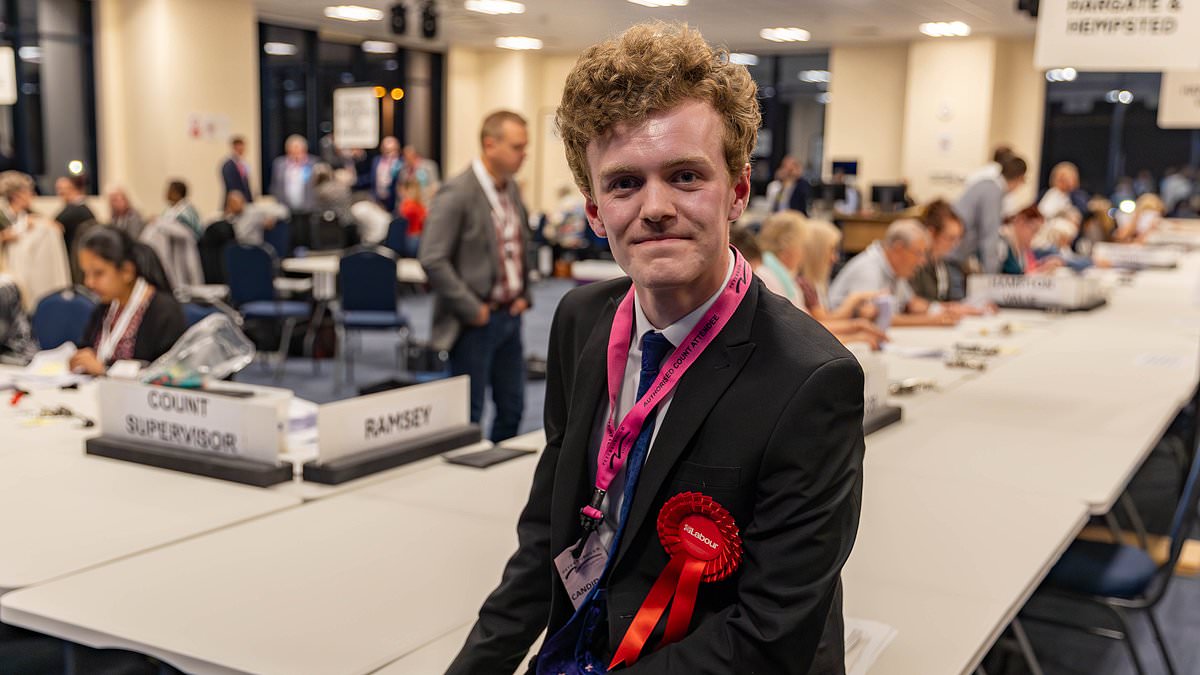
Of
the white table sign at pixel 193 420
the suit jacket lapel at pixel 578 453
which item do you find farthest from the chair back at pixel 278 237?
the suit jacket lapel at pixel 578 453

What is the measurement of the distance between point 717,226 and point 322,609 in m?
0.98

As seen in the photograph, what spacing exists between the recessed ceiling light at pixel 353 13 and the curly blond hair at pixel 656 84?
505 inches

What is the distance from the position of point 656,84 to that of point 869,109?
621 inches

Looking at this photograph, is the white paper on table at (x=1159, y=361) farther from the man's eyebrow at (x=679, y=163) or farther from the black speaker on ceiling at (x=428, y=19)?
the black speaker on ceiling at (x=428, y=19)

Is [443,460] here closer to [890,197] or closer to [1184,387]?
[1184,387]

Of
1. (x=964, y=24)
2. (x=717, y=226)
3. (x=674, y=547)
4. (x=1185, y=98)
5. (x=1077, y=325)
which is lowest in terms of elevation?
(x=1077, y=325)

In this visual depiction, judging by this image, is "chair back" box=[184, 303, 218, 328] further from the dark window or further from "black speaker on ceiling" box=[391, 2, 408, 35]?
the dark window

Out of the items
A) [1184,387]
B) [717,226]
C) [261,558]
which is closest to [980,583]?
[717,226]

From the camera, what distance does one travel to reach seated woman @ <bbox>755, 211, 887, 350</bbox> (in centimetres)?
441

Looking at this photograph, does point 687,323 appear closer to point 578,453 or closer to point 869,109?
point 578,453

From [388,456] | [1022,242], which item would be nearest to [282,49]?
[1022,242]

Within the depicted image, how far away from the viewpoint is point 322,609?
1772 mm

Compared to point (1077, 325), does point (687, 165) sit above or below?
above

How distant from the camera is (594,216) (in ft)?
4.13
